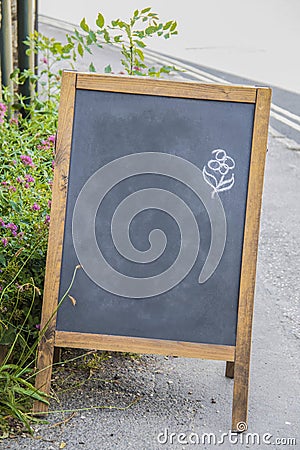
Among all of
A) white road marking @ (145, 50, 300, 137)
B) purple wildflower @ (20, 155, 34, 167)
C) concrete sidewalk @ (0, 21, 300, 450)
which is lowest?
concrete sidewalk @ (0, 21, 300, 450)

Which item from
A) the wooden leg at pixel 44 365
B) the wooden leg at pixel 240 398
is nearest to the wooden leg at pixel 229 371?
the wooden leg at pixel 240 398

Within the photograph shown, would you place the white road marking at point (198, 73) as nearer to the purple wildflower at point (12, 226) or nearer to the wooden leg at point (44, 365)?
the purple wildflower at point (12, 226)

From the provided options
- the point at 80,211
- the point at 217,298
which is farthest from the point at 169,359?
the point at 80,211

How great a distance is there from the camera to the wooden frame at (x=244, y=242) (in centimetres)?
317

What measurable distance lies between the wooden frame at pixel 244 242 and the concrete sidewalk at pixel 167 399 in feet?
0.57

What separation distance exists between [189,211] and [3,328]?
92 centimetres

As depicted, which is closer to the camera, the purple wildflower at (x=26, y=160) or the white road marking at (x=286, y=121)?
the purple wildflower at (x=26, y=160)

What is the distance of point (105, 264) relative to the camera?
322 centimetres

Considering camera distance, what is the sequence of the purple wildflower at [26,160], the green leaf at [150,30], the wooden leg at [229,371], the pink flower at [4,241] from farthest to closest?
the green leaf at [150,30] → the purple wildflower at [26,160] → the wooden leg at [229,371] → the pink flower at [4,241]

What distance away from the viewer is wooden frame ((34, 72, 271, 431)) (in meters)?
3.17

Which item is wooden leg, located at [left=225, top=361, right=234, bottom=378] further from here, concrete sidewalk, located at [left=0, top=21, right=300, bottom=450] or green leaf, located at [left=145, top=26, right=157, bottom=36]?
green leaf, located at [left=145, top=26, right=157, bottom=36]

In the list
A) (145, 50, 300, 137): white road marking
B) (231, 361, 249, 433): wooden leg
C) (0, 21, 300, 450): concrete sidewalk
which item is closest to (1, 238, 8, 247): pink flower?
(0, 21, 300, 450): concrete sidewalk

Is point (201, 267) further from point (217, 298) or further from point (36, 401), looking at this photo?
point (36, 401)

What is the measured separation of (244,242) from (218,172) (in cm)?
29
